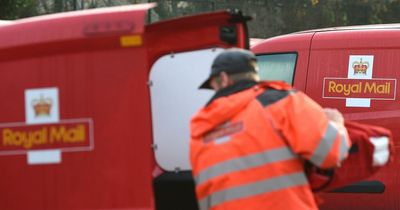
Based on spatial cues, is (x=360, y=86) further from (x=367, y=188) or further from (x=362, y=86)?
(x=367, y=188)

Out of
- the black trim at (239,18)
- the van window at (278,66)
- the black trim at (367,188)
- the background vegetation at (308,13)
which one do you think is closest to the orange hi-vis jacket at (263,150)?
the black trim at (239,18)

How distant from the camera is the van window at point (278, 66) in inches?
215

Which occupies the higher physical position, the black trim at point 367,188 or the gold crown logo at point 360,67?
the gold crown logo at point 360,67

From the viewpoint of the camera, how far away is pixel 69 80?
9.27 feet

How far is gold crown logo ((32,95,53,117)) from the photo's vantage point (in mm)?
2820

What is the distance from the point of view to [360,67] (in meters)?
5.12

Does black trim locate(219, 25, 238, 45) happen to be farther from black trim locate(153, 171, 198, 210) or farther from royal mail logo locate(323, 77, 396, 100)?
royal mail logo locate(323, 77, 396, 100)

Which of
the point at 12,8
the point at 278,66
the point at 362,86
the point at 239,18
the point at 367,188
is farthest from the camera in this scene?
the point at 12,8

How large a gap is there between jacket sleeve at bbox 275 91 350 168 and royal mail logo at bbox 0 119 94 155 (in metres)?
0.86

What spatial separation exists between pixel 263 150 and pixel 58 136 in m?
0.90

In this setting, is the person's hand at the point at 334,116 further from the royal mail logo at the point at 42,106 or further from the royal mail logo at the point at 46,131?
the royal mail logo at the point at 42,106

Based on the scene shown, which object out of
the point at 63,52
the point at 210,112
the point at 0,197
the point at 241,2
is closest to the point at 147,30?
the point at 63,52


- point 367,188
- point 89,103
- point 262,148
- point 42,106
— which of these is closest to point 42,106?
point 42,106

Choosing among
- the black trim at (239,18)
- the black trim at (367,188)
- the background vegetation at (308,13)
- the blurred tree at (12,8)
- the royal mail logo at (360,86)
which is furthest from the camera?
the background vegetation at (308,13)
